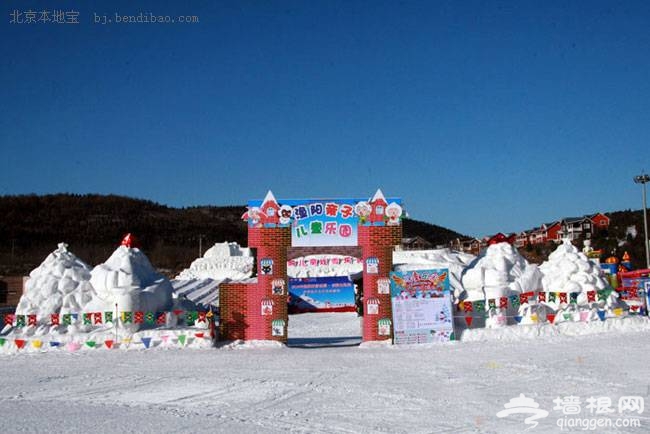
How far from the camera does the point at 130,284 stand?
15.5 meters

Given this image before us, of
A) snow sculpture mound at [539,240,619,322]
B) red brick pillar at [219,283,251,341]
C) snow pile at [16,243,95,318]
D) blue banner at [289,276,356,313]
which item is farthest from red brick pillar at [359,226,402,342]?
blue banner at [289,276,356,313]

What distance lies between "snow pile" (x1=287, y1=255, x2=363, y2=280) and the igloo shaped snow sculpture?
15695 millimetres

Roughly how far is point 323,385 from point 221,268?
29873 mm

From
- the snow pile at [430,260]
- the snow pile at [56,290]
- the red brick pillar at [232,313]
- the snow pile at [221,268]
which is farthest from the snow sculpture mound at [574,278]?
the snow pile at [221,268]

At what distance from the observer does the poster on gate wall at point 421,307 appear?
14.7 metres

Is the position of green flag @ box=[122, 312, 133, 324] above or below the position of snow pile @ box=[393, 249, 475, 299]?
below

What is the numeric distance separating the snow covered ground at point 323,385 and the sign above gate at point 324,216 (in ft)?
9.30

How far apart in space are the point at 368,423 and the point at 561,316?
1017 centimetres

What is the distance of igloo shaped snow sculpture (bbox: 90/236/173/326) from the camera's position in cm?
1504

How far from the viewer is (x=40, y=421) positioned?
23.8 ft

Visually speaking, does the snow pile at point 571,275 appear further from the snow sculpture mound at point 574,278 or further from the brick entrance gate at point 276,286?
the brick entrance gate at point 276,286

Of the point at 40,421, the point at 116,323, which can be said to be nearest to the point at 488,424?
the point at 40,421

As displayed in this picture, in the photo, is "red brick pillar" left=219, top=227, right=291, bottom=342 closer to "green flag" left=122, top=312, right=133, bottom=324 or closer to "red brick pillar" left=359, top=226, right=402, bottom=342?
"red brick pillar" left=359, top=226, right=402, bottom=342
